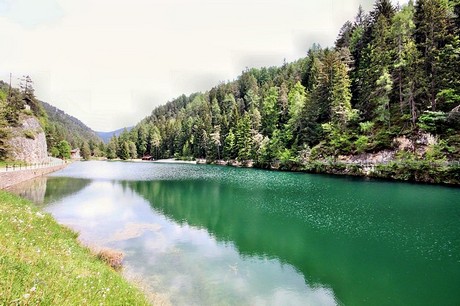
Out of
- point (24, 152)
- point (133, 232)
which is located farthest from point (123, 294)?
point (24, 152)

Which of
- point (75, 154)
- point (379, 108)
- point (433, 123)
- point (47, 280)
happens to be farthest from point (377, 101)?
point (75, 154)

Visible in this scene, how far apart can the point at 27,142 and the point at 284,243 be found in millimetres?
68899

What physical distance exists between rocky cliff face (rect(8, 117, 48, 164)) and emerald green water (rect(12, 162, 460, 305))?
32.0 meters

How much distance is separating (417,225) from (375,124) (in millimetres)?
42687

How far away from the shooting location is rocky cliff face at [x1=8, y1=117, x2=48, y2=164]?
6069 centimetres

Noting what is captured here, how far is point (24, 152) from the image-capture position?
6425 cm

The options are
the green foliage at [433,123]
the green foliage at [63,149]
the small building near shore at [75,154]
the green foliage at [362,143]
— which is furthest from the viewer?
the small building near shore at [75,154]

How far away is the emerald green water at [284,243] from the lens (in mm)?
13383

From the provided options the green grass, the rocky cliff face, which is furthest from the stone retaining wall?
the green grass

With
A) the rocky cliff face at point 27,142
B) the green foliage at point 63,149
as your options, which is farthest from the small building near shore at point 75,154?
the rocky cliff face at point 27,142

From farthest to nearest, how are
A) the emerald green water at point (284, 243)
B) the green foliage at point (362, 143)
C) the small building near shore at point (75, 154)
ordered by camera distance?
the small building near shore at point (75, 154), the green foliage at point (362, 143), the emerald green water at point (284, 243)

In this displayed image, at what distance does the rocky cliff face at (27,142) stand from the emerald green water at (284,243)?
3205 centimetres

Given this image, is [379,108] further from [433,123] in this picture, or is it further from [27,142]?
[27,142]

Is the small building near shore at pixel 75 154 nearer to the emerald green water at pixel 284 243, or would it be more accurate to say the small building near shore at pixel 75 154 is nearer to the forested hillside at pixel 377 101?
the forested hillside at pixel 377 101
